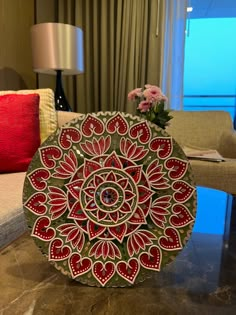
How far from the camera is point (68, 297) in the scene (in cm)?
42

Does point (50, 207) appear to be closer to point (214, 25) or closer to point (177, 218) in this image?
point (177, 218)

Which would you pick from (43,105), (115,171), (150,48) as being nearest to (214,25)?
(150,48)

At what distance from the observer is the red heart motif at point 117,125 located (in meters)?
0.48

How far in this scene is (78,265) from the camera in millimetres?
453

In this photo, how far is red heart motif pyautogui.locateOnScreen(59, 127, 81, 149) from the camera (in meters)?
0.48

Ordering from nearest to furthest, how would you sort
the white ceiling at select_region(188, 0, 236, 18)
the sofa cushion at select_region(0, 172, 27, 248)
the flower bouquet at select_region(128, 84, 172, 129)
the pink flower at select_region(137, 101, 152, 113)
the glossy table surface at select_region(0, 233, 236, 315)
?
the glossy table surface at select_region(0, 233, 236, 315) → the sofa cushion at select_region(0, 172, 27, 248) → the flower bouquet at select_region(128, 84, 172, 129) → the pink flower at select_region(137, 101, 152, 113) → the white ceiling at select_region(188, 0, 236, 18)

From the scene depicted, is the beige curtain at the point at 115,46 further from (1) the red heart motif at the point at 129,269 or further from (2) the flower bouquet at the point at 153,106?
(1) the red heart motif at the point at 129,269

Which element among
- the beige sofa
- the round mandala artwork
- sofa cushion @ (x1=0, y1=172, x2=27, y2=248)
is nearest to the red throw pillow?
the beige sofa

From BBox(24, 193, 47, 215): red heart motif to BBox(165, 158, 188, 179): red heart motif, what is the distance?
0.72 feet

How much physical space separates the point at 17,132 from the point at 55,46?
0.92m

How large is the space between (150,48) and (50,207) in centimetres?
242

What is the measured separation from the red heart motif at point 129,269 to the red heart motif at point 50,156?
0.67ft

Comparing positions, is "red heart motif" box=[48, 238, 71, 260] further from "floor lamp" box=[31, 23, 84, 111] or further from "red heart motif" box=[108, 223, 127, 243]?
"floor lamp" box=[31, 23, 84, 111]

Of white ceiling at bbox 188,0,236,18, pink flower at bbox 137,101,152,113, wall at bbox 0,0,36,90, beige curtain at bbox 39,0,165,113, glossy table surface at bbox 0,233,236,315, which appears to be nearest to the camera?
glossy table surface at bbox 0,233,236,315
